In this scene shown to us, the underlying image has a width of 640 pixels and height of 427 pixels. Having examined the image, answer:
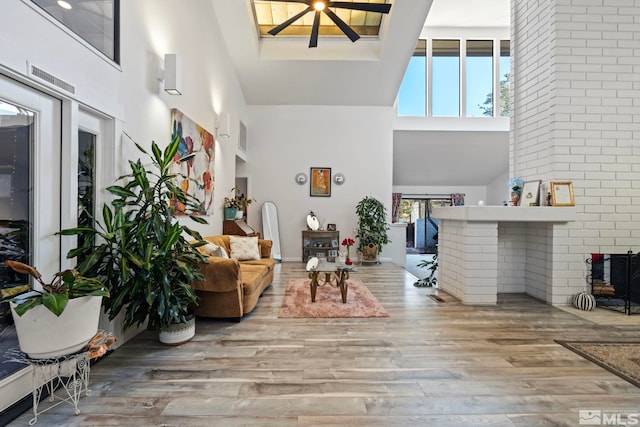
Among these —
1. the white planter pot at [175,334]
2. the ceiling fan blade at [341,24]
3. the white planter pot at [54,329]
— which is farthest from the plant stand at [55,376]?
the ceiling fan blade at [341,24]

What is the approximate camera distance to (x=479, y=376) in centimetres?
204

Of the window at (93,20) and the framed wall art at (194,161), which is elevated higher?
the window at (93,20)

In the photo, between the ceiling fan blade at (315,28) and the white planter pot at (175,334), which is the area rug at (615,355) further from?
the ceiling fan blade at (315,28)

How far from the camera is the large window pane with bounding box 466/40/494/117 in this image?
7160mm

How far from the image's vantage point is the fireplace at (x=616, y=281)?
342cm

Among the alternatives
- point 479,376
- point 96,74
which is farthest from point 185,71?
point 479,376

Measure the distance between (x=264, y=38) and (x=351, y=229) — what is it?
426cm

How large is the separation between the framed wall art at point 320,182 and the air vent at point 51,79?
5.18 metres

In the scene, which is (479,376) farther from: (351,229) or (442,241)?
(351,229)

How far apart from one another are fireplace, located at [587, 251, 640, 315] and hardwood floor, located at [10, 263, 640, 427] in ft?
2.01

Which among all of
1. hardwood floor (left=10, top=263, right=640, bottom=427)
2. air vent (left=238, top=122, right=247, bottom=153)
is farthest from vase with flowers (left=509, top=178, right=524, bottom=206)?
air vent (left=238, top=122, right=247, bottom=153)

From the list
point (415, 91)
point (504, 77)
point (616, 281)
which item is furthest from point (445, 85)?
point (616, 281)

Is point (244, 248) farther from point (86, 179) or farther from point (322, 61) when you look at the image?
point (322, 61)

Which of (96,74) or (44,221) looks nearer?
(44,221)
